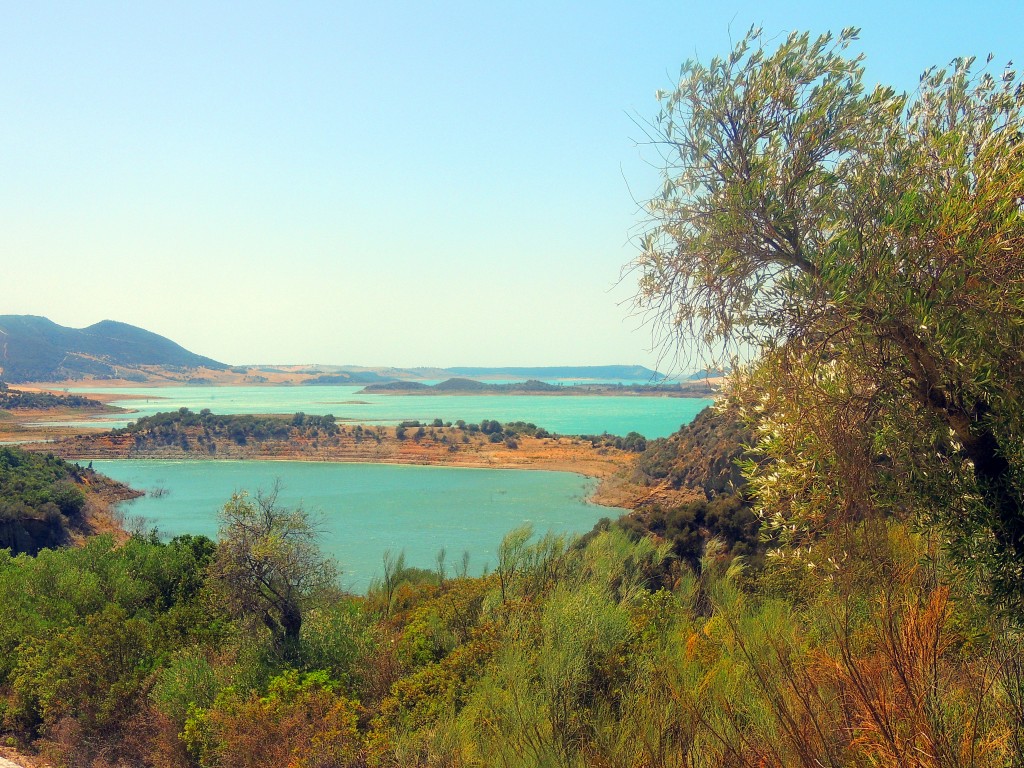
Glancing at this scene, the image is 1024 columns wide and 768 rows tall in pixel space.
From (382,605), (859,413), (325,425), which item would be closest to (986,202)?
(859,413)

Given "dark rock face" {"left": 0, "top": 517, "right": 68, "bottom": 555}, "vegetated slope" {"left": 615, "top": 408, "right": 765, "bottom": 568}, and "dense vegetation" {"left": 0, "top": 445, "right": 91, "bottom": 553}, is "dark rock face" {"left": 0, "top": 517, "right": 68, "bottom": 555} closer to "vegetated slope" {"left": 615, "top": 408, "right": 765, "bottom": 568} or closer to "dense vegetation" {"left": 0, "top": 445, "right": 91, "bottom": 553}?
"dense vegetation" {"left": 0, "top": 445, "right": 91, "bottom": 553}

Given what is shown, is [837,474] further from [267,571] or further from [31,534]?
[31,534]

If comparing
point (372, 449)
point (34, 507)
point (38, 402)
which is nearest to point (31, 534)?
point (34, 507)

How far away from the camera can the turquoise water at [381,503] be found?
30500 millimetres

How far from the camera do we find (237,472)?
58094 millimetres

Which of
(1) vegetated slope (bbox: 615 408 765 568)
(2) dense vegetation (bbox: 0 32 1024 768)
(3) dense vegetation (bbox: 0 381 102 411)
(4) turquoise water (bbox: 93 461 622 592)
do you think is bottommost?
(4) turquoise water (bbox: 93 461 622 592)

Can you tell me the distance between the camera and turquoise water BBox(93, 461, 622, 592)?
100 ft

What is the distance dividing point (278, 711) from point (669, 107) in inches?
265

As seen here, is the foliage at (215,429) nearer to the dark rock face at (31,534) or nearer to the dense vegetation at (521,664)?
the dark rock face at (31,534)

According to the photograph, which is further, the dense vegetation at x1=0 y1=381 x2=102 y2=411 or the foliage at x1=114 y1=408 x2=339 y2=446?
the dense vegetation at x1=0 y1=381 x2=102 y2=411

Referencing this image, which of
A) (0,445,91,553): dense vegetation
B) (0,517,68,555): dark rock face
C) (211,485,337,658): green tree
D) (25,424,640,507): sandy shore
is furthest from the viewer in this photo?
(25,424,640,507): sandy shore

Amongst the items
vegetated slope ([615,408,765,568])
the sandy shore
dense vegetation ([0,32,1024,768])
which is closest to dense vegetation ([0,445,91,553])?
vegetated slope ([615,408,765,568])

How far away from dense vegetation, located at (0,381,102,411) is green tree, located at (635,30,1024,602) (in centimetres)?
10665

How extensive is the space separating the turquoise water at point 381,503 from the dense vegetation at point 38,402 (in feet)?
139
